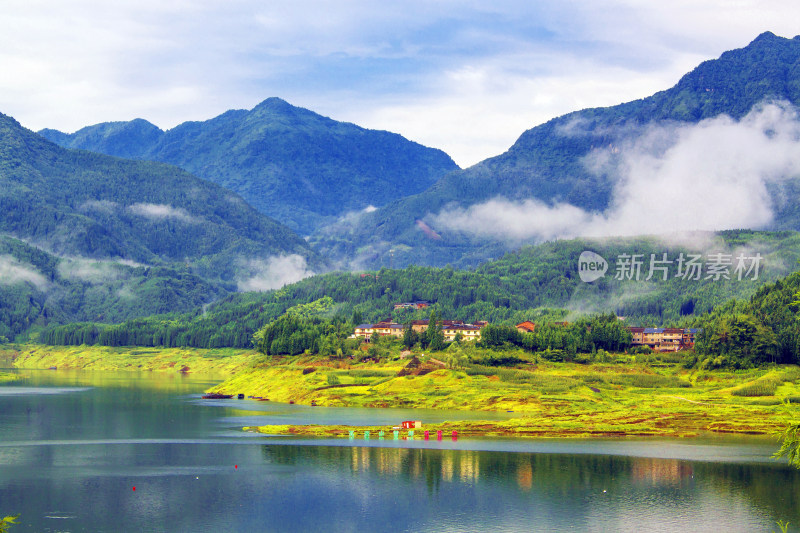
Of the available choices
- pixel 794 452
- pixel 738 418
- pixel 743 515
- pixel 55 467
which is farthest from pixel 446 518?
pixel 738 418

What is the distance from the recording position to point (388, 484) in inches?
4970

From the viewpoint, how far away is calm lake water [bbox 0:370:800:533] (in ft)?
352

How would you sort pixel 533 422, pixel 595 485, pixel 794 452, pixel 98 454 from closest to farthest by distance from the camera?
1. pixel 794 452
2. pixel 595 485
3. pixel 98 454
4. pixel 533 422

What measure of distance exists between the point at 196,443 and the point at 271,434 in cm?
1490

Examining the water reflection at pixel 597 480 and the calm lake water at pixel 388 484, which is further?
the water reflection at pixel 597 480

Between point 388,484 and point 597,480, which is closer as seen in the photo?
point 388,484

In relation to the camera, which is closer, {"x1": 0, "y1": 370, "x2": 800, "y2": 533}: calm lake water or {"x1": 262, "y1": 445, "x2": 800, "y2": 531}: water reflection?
{"x1": 0, "y1": 370, "x2": 800, "y2": 533}: calm lake water

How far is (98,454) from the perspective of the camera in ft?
501

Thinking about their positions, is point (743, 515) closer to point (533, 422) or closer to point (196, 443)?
point (533, 422)

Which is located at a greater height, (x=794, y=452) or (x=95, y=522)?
(x=794, y=452)

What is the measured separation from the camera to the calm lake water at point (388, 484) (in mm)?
107250

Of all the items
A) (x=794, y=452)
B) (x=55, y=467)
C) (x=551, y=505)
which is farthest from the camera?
(x=55, y=467)

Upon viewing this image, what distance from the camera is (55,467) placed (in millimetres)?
138125

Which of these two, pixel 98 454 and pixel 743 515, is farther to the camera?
pixel 98 454
